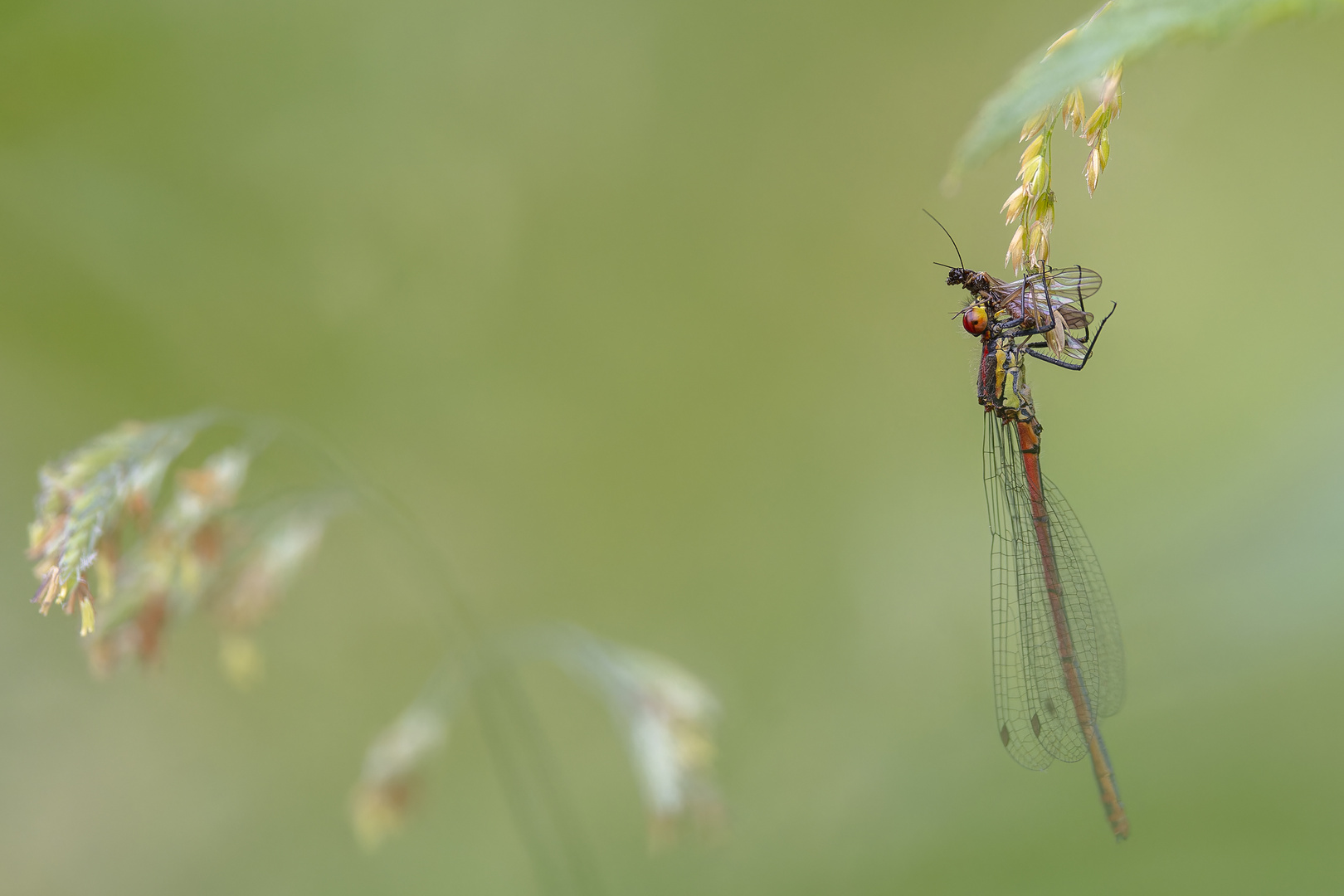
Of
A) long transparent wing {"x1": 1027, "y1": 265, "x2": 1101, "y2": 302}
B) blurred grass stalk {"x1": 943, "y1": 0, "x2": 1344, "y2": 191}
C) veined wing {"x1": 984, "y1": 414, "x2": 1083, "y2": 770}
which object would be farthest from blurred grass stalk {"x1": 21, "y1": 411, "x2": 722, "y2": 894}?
blurred grass stalk {"x1": 943, "y1": 0, "x2": 1344, "y2": 191}

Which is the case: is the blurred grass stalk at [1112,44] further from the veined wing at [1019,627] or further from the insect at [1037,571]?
the veined wing at [1019,627]

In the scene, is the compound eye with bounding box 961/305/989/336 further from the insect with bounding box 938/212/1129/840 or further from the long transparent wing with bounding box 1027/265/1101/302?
the long transparent wing with bounding box 1027/265/1101/302

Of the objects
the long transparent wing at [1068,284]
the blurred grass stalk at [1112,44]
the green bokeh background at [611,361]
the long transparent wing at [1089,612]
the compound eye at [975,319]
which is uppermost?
the green bokeh background at [611,361]

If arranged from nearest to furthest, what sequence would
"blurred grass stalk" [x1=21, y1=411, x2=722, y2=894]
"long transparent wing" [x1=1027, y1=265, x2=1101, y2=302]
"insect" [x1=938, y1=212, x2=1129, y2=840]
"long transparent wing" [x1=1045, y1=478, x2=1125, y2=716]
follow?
"blurred grass stalk" [x1=21, y1=411, x2=722, y2=894] < "long transparent wing" [x1=1027, y1=265, x2=1101, y2=302] < "insect" [x1=938, y1=212, x2=1129, y2=840] < "long transparent wing" [x1=1045, y1=478, x2=1125, y2=716]

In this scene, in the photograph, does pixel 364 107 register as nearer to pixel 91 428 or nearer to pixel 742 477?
pixel 91 428

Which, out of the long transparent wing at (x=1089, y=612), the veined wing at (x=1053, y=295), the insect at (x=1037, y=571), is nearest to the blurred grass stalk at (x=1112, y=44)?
the veined wing at (x=1053, y=295)

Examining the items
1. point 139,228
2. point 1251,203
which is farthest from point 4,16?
point 1251,203

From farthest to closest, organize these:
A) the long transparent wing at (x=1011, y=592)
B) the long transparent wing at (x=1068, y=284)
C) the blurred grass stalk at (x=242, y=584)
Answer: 1. the long transparent wing at (x=1011, y=592)
2. the long transparent wing at (x=1068, y=284)
3. the blurred grass stalk at (x=242, y=584)

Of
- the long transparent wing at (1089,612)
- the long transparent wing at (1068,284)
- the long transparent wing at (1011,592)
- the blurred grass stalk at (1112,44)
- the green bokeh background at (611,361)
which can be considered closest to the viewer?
the blurred grass stalk at (1112,44)
